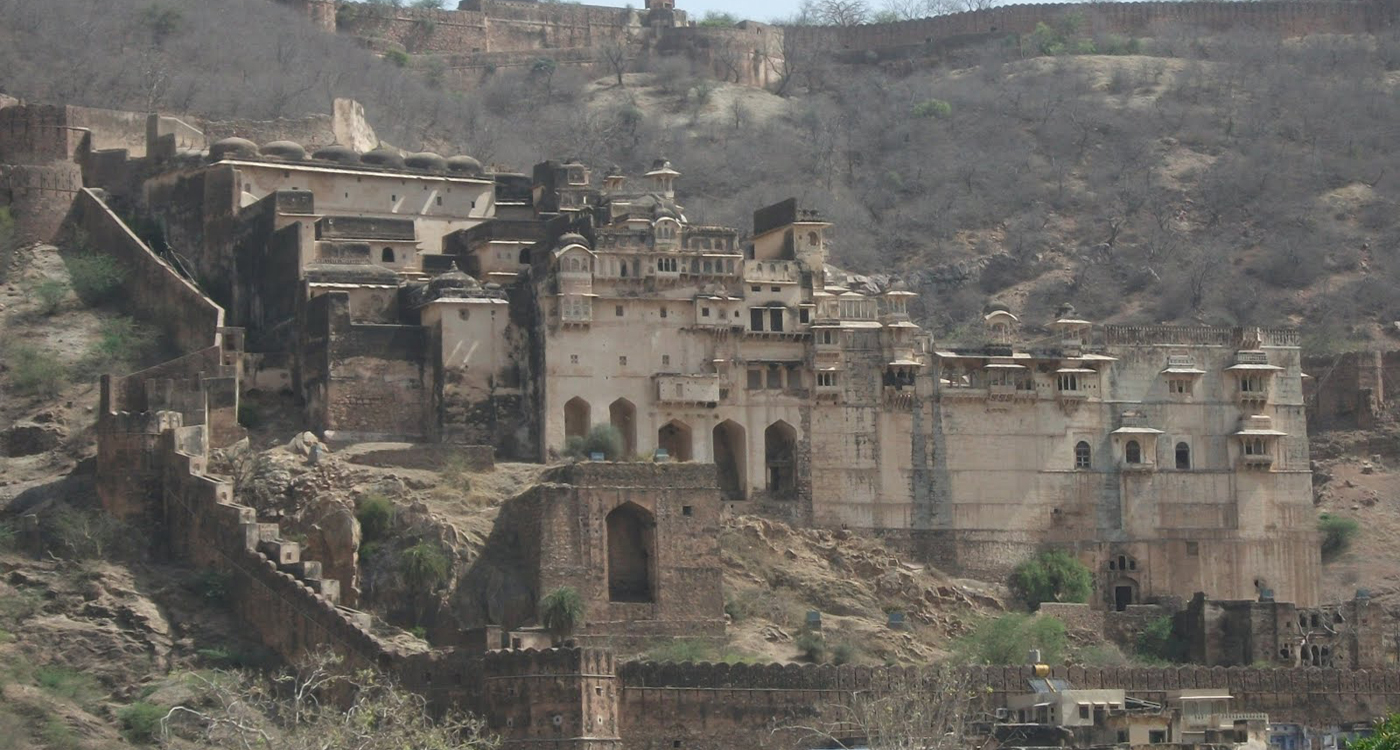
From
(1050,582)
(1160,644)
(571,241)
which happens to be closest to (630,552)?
(571,241)

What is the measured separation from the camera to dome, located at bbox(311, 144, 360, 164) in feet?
256

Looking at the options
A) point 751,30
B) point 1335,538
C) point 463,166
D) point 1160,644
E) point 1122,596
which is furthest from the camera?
point 751,30

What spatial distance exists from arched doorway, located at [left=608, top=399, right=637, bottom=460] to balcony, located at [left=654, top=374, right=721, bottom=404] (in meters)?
0.64

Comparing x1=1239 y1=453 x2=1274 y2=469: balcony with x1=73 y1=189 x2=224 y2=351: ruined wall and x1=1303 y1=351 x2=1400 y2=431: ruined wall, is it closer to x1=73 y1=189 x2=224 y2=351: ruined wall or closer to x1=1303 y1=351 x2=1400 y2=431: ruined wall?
x1=1303 y1=351 x2=1400 y2=431: ruined wall

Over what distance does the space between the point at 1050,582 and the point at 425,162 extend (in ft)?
54.9

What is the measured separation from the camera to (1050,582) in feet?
238

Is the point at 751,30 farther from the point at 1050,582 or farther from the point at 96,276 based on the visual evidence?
the point at 1050,582

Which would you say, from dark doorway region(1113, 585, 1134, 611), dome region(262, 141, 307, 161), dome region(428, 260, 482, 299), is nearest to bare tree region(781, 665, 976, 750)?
dark doorway region(1113, 585, 1134, 611)

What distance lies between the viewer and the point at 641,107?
107062 mm

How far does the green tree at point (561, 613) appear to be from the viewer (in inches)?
2544

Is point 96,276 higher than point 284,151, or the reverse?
point 284,151

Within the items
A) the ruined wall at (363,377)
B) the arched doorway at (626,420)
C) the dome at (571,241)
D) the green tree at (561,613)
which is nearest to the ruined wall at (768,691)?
the green tree at (561,613)

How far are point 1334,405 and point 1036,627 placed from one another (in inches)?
687

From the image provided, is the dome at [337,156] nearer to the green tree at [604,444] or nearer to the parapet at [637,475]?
the green tree at [604,444]
